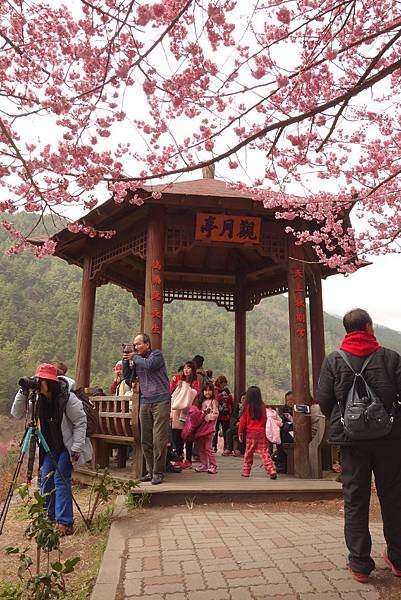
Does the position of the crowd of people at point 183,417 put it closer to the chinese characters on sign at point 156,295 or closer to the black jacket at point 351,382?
the chinese characters on sign at point 156,295

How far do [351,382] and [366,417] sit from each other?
0.27m

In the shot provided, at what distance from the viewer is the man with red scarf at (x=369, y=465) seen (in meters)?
2.92

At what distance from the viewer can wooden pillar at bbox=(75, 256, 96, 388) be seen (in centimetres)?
885

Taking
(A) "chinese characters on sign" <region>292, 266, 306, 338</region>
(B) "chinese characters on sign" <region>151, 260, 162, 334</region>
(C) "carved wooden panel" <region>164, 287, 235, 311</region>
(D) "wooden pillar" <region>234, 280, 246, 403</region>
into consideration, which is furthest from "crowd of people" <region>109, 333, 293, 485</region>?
(C) "carved wooden panel" <region>164, 287, 235, 311</region>

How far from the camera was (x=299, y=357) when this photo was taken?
7.21 m

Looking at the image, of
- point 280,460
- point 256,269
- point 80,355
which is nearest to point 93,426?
point 280,460

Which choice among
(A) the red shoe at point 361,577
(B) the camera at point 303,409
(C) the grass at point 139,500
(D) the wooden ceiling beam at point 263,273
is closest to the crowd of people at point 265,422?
(A) the red shoe at point 361,577

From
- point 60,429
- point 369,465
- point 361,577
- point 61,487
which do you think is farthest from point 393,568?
point 60,429

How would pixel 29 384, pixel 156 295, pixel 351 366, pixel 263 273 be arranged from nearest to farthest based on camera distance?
pixel 351 366 < pixel 29 384 < pixel 156 295 < pixel 263 273

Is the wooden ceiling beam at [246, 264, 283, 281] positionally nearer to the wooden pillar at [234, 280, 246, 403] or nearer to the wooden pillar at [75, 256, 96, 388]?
the wooden pillar at [234, 280, 246, 403]

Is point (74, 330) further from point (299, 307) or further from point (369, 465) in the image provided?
point (369, 465)

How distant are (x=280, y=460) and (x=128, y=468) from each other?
2445 millimetres

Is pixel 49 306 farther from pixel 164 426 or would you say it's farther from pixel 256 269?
pixel 164 426

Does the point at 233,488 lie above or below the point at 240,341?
below
